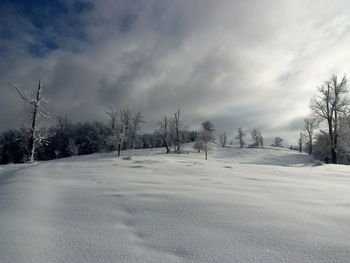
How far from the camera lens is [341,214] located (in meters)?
2.76

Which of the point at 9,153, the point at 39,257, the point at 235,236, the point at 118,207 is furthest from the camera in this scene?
the point at 9,153

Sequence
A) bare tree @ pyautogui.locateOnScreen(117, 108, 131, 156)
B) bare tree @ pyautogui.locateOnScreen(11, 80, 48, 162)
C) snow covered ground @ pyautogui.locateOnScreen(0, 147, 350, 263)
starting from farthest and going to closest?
bare tree @ pyautogui.locateOnScreen(117, 108, 131, 156)
bare tree @ pyautogui.locateOnScreen(11, 80, 48, 162)
snow covered ground @ pyautogui.locateOnScreen(0, 147, 350, 263)

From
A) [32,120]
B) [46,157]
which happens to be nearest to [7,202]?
[32,120]

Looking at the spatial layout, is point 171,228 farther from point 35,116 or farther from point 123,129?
point 123,129

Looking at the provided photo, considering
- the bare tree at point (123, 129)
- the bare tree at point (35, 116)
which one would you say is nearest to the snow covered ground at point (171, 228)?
the bare tree at point (35, 116)

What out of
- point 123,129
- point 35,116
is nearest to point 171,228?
point 35,116

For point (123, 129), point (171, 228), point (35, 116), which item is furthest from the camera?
point (123, 129)

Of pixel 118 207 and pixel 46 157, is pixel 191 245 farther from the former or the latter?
pixel 46 157

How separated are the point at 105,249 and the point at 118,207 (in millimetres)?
1117

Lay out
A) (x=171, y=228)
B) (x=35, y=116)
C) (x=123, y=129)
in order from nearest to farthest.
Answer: (x=171, y=228)
(x=35, y=116)
(x=123, y=129)

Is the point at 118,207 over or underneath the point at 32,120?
underneath

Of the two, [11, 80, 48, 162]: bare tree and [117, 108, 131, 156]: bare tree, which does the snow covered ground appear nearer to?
[11, 80, 48, 162]: bare tree

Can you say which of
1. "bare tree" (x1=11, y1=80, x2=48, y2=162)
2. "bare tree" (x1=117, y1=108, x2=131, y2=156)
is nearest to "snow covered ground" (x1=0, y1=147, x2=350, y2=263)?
"bare tree" (x1=11, y1=80, x2=48, y2=162)

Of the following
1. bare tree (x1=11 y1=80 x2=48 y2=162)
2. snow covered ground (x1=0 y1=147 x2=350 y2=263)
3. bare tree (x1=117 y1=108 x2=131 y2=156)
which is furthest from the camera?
bare tree (x1=117 y1=108 x2=131 y2=156)
